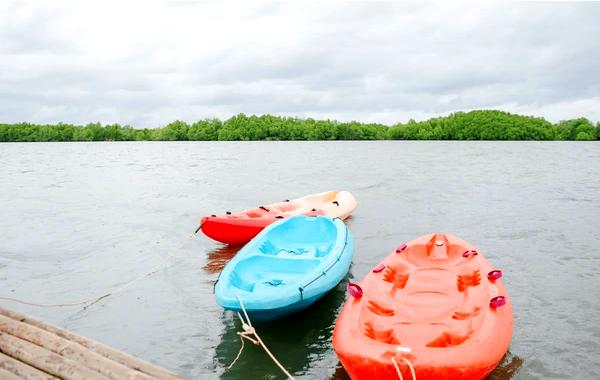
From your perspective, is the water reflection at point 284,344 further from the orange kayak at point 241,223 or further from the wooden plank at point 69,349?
the orange kayak at point 241,223

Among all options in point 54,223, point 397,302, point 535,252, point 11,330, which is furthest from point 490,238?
point 54,223

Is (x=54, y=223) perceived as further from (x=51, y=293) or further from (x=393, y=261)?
(x=393, y=261)

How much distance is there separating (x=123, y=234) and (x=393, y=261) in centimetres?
872

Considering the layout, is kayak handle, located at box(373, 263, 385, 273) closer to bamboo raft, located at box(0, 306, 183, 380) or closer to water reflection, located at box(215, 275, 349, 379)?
water reflection, located at box(215, 275, 349, 379)

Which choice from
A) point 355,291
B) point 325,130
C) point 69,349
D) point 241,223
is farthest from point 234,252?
point 325,130

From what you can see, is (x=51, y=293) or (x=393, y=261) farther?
(x=51, y=293)

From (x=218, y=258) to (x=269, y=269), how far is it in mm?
3507

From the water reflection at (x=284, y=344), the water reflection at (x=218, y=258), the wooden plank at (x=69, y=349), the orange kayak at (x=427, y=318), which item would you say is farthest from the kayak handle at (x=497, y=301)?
the water reflection at (x=218, y=258)

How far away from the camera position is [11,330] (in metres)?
4.44

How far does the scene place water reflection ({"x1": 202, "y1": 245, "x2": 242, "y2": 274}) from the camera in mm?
10294

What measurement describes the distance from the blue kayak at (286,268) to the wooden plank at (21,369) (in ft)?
8.42

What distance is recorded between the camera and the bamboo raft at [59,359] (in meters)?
3.76

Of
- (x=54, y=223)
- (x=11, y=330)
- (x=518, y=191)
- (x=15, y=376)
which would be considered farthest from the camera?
(x=518, y=191)

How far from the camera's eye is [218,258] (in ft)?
36.2
